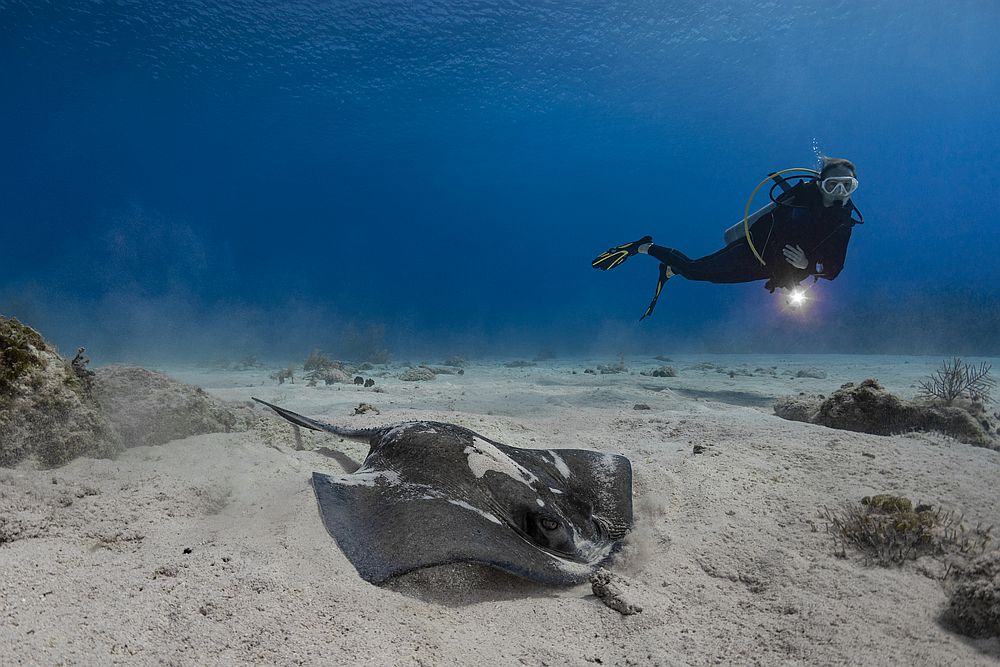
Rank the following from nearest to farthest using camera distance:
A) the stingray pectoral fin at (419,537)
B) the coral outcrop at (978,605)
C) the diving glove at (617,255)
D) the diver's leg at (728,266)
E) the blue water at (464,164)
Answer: the coral outcrop at (978,605) < the stingray pectoral fin at (419,537) < the diver's leg at (728,266) < the diving glove at (617,255) < the blue water at (464,164)

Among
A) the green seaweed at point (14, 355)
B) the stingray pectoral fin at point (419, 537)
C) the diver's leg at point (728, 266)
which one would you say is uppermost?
the diver's leg at point (728, 266)

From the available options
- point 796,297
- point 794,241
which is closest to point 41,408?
point 796,297

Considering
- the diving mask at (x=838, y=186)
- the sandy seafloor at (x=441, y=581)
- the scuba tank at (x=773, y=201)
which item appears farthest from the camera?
the scuba tank at (x=773, y=201)

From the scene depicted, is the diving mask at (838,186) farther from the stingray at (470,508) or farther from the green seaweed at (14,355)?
the green seaweed at (14,355)

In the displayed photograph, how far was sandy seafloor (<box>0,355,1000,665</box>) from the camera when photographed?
167cm

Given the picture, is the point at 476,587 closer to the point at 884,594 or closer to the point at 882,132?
the point at 884,594

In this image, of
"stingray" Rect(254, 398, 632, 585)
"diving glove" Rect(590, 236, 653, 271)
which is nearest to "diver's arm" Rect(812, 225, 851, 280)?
"diving glove" Rect(590, 236, 653, 271)

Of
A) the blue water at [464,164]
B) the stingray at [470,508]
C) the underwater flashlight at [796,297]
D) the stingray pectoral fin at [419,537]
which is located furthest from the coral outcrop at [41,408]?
the blue water at [464,164]

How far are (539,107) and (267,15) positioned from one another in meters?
32.9

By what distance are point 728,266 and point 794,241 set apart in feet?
4.20

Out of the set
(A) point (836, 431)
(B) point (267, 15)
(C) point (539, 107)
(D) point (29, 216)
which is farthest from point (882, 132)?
(D) point (29, 216)

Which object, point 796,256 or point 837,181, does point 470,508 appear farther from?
point 837,181

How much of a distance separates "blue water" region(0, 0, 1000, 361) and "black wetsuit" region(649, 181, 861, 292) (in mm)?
1680

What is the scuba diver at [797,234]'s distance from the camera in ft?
26.9
